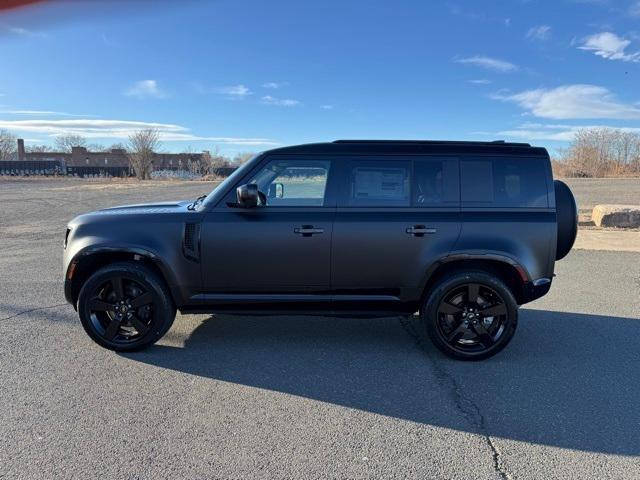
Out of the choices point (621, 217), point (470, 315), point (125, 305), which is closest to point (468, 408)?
point (470, 315)

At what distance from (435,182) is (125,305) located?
3181mm

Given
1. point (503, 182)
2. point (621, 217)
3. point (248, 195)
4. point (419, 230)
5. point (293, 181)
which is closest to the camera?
point (248, 195)

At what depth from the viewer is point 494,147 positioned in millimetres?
4348

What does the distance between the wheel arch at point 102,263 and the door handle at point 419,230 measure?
2.28m

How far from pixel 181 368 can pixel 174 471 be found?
4.75 feet

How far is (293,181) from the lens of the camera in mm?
4395

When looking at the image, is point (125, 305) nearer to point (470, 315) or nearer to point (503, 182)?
point (470, 315)

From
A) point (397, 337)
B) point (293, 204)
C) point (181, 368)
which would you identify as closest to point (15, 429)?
point (181, 368)

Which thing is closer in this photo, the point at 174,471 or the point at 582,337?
the point at 174,471

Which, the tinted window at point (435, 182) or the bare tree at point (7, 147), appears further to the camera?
the bare tree at point (7, 147)

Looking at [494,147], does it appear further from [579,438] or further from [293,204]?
[579,438]

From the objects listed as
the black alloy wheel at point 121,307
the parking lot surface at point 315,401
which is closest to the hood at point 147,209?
the black alloy wheel at point 121,307

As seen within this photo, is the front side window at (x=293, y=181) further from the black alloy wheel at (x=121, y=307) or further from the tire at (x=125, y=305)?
the black alloy wheel at (x=121, y=307)

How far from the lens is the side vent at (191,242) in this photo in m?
4.23
